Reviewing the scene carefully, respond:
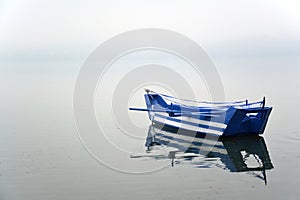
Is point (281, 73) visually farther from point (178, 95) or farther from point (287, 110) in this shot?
point (178, 95)

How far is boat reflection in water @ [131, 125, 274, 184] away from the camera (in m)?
6.33

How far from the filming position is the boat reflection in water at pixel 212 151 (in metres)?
6.33

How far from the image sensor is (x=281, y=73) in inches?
736

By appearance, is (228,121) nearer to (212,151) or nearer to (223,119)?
(223,119)

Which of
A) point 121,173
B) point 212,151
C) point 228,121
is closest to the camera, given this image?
point 121,173

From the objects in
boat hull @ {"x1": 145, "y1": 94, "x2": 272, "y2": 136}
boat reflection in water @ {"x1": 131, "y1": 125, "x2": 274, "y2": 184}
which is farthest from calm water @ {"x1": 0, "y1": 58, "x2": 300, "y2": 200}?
boat hull @ {"x1": 145, "y1": 94, "x2": 272, "y2": 136}

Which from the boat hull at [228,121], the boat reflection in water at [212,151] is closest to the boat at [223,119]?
the boat hull at [228,121]

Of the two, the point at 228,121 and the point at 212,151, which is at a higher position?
the point at 228,121

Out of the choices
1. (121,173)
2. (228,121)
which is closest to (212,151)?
→ (228,121)

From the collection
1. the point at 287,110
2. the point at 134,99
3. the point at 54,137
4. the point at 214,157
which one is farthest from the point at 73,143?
the point at 287,110

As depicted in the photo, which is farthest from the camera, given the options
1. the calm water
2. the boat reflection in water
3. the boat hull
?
the boat hull

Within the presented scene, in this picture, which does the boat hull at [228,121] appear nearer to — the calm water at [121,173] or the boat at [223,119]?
the boat at [223,119]

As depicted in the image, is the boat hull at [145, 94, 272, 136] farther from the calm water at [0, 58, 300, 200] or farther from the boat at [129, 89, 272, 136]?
Answer: the calm water at [0, 58, 300, 200]

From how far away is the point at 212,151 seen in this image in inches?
281
